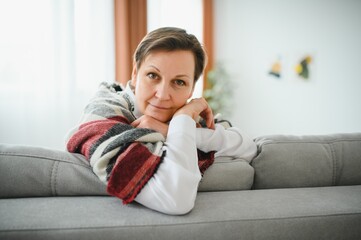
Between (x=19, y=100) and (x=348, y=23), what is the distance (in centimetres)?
416

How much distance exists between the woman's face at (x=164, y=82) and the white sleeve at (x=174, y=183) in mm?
236

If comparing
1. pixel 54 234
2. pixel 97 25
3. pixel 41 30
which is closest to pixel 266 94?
pixel 97 25

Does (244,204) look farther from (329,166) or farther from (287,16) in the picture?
(287,16)

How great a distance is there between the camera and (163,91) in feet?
3.33

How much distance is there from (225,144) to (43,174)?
0.65 meters

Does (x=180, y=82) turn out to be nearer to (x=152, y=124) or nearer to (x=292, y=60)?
(x=152, y=124)

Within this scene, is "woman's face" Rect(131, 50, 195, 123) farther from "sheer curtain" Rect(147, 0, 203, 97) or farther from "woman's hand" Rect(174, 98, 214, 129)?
"sheer curtain" Rect(147, 0, 203, 97)

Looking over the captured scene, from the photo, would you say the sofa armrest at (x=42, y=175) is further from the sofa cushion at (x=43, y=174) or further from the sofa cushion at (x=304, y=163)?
the sofa cushion at (x=304, y=163)

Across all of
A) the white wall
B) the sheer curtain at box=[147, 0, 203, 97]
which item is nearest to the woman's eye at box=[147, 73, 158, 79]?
the sheer curtain at box=[147, 0, 203, 97]

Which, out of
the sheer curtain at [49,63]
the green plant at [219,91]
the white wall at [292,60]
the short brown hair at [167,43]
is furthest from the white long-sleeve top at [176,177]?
the white wall at [292,60]

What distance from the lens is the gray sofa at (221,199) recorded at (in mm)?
684

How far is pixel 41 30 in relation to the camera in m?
2.92

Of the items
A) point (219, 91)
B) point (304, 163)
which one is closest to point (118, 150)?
point (304, 163)

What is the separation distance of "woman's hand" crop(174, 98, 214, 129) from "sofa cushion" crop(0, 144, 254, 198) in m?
0.38
